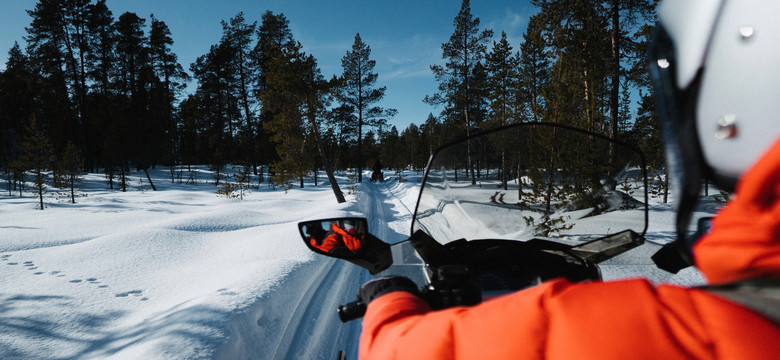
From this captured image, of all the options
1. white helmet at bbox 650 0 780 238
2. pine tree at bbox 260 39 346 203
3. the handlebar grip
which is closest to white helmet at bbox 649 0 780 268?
white helmet at bbox 650 0 780 238

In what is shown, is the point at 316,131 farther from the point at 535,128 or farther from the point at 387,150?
the point at 387,150

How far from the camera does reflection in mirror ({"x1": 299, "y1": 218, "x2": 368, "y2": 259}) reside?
57.3 inches

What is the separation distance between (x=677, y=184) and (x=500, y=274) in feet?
2.74

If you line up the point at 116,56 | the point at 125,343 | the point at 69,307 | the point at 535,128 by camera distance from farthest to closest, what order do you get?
1. the point at 116,56
2. the point at 69,307
3. the point at 125,343
4. the point at 535,128

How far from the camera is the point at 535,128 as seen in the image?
1.52 m

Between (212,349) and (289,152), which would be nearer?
(212,349)

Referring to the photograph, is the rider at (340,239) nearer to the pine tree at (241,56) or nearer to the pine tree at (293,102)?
the pine tree at (293,102)

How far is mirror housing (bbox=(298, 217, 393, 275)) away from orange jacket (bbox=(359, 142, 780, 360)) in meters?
0.89

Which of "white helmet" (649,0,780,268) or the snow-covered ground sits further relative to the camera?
the snow-covered ground

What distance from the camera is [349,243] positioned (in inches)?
57.9

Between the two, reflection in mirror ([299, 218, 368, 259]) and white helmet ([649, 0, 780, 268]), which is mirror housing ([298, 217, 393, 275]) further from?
white helmet ([649, 0, 780, 268])

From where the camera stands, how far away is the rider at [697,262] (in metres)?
0.37

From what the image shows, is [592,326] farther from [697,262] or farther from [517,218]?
[517,218]

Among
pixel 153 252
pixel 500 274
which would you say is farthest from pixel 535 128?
pixel 153 252
